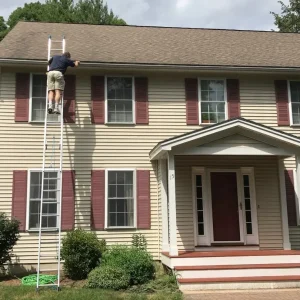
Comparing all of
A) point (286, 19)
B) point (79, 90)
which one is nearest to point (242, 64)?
point (79, 90)

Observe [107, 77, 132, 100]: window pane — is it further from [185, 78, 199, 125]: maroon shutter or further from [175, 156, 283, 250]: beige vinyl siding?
[175, 156, 283, 250]: beige vinyl siding

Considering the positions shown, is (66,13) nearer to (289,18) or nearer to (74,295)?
(289,18)

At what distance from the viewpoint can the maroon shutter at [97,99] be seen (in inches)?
430

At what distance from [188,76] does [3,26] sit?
2498 cm

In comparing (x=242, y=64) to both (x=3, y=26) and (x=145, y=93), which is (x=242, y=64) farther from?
(x=3, y=26)

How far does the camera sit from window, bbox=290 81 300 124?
38.0 ft

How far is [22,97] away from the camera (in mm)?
10758

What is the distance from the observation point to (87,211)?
34.2 feet

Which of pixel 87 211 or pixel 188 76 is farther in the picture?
pixel 188 76

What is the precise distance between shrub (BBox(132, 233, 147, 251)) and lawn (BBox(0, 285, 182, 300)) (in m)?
2.61

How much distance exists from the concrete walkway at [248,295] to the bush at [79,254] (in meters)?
2.47

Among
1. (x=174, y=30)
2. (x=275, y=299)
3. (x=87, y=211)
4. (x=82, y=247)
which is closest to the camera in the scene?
(x=275, y=299)

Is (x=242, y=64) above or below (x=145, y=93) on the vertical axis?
above

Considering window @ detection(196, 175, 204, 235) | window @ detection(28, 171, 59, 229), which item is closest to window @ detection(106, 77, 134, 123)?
window @ detection(28, 171, 59, 229)
